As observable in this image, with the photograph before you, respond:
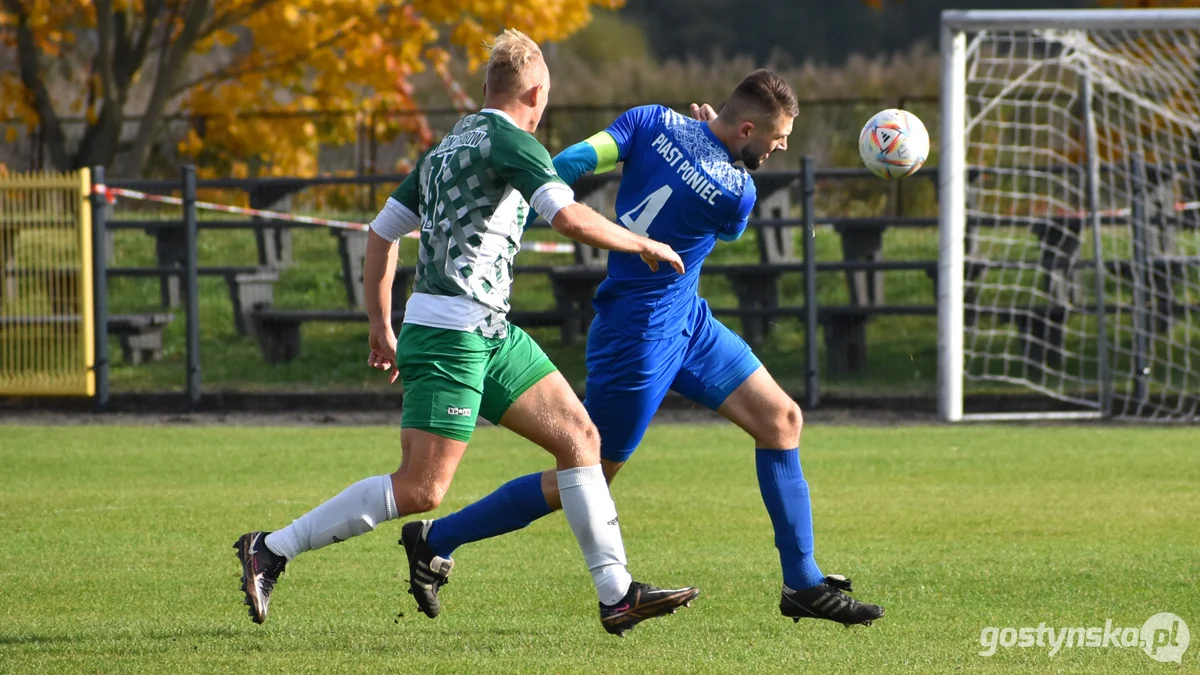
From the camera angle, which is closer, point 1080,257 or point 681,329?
point 681,329

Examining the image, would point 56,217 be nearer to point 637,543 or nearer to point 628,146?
point 637,543

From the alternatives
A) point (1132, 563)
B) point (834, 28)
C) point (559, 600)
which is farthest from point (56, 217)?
point (834, 28)

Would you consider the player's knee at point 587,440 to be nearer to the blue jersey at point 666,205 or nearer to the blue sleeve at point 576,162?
the blue jersey at point 666,205

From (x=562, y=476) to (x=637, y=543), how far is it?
84.9 inches

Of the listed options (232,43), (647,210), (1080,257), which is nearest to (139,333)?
(232,43)

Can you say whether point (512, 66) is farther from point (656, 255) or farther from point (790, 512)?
point (790, 512)

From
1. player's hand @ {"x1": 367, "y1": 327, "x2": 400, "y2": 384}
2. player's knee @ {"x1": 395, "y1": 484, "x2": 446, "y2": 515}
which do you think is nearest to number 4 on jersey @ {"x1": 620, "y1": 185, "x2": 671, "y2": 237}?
player's hand @ {"x1": 367, "y1": 327, "x2": 400, "y2": 384}

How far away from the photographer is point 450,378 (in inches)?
198

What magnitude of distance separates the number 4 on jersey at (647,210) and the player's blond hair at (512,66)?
815 mm

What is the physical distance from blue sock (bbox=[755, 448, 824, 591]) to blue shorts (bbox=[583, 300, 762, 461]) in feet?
1.05

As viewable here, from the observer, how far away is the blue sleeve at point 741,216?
18.9 feet

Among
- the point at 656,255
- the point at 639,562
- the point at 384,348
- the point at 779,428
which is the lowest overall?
the point at 639,562

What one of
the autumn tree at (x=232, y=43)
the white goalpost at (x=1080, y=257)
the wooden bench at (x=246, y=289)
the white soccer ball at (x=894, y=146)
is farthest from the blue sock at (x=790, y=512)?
the autumn tree at (x=232, y=43)

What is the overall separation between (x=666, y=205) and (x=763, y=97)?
53 centimetres
